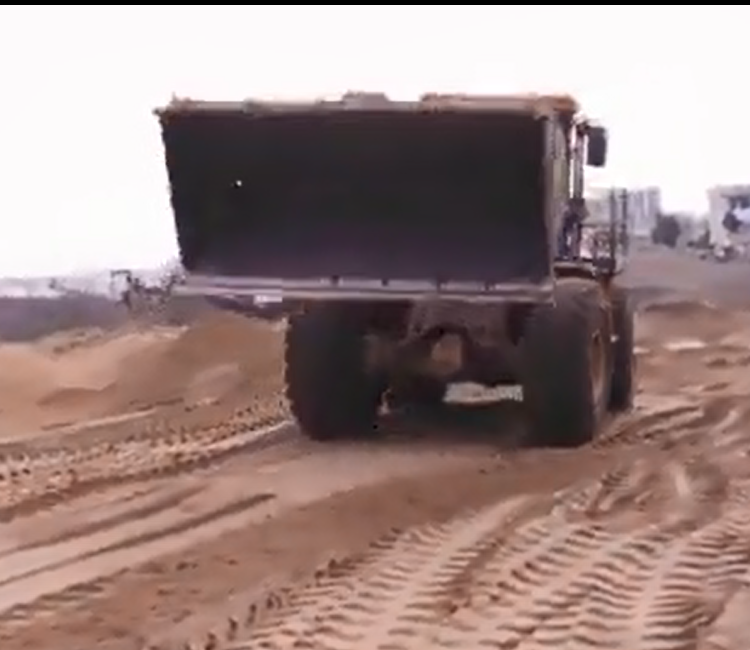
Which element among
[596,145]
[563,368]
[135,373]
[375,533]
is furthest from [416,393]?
[135,373]

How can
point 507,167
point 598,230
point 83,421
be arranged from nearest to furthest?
point 507,167 → point 598,230 → point 83,421

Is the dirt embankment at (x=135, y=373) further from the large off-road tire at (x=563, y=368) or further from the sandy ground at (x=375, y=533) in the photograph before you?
the large off-road tire at (x=563, y=368)

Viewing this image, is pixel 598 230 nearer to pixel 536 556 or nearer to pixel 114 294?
pixel 536 556

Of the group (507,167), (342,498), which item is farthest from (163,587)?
(507,167)

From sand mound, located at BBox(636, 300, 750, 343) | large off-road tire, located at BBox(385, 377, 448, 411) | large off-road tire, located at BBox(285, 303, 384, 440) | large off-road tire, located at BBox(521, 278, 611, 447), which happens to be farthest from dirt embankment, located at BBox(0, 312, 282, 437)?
sand mound, located at BBox(636, 300, 750, 343)

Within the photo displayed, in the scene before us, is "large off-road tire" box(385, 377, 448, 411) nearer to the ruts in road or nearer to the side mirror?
the ruts in road

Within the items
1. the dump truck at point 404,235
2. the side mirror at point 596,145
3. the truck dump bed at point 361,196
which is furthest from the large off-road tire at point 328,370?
the side mirror at point 596,145

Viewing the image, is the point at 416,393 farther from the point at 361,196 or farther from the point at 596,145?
the point at 596,145

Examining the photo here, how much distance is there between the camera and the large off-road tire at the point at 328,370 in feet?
42.6

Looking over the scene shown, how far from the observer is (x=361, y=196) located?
12.1 metres

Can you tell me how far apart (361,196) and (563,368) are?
1.85m

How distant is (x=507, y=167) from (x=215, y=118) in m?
2.09

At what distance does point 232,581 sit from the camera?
25.5 ft

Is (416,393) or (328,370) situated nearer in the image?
(328,370)
